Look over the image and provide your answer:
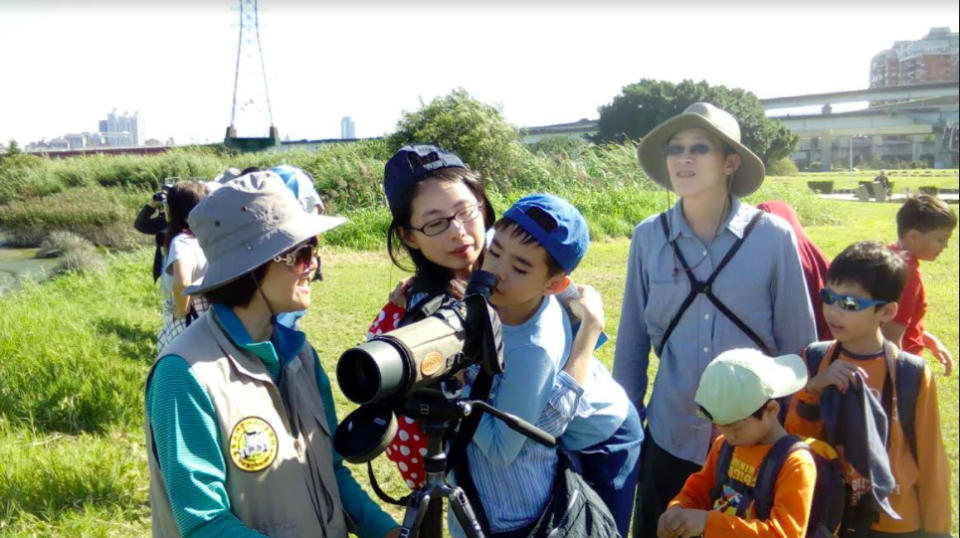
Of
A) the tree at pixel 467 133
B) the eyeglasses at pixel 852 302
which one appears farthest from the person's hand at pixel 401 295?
the tree at pixel 467 133

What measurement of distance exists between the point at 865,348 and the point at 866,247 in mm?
325

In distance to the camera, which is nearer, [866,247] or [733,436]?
[733,436]

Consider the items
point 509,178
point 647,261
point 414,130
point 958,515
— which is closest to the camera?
point 647,261

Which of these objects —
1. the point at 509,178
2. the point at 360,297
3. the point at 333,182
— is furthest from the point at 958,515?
the point at 333,182

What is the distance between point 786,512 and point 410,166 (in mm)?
1252

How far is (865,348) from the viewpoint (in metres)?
2.42

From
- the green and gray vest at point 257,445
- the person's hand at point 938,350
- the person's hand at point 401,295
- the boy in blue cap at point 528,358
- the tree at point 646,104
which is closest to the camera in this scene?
the green and gray vest at point 257,445

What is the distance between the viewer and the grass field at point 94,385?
12.5ft

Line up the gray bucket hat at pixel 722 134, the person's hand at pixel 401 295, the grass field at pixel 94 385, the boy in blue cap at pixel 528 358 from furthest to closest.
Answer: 1. the grass field at pixel 94 385
2. the gray bucket hat at pixel 722 134
3. the person's hand at pixel 401 295
4. the boy in blue cap at pixel 528 358

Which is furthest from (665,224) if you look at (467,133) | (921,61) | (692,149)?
(467,133)

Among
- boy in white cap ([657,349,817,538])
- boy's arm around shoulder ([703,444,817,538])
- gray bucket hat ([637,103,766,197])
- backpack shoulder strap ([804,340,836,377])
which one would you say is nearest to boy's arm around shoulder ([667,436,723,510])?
boy in white cap ([657,349,817,538])

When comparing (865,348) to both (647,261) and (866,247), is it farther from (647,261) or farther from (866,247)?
(647,261)

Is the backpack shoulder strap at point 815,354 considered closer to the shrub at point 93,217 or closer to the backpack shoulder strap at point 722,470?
the backpack shoulder strap at point 722,470

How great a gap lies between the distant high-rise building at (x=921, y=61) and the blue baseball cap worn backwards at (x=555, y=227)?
209 centimetres
